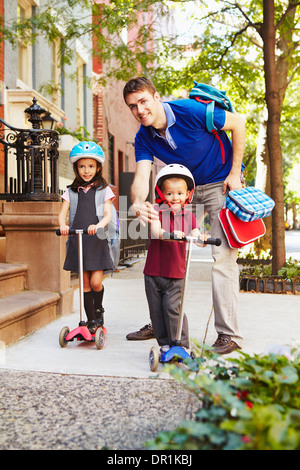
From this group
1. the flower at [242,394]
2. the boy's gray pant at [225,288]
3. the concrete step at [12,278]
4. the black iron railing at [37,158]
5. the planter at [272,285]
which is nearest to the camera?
the flower at [242,394]

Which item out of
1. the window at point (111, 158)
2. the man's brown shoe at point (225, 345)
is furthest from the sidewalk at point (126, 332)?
the window at point (111, 158)

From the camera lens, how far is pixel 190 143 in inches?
160

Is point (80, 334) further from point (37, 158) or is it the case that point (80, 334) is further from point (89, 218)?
point (37, 158)

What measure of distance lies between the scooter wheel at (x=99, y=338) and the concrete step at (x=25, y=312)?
69 cm

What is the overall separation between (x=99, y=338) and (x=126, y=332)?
79 cm

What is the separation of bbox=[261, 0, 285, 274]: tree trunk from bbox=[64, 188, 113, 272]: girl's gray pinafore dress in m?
Answer: 4.75

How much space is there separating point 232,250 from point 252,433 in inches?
101

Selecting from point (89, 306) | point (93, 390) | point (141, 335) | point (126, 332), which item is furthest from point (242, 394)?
Result: point (126, 332)

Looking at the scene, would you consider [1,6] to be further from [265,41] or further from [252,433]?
[252,433]

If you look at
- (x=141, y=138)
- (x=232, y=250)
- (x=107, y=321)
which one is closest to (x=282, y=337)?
(x=232, y=250)

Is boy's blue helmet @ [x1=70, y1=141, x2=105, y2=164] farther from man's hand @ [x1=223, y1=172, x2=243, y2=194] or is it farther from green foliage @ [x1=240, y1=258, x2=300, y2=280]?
green foliage @ [x1=240, y1=258, x2=300, y2=280]

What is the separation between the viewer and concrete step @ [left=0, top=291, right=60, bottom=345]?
4164 millimetres

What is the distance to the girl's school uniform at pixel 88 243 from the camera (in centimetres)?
452

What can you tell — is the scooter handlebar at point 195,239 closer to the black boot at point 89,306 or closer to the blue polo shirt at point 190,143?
the blue polo shirt at point 190,143
